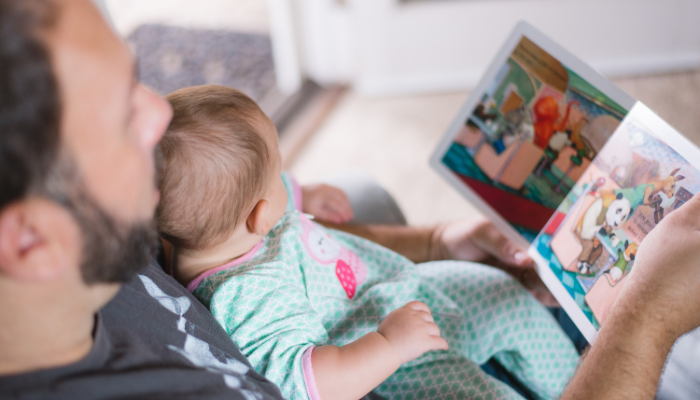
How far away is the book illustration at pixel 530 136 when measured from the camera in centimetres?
88

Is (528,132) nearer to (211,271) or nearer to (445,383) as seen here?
(445,383)

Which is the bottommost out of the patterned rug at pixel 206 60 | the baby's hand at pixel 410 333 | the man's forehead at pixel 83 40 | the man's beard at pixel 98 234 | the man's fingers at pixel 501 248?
the patterned rug at pixel 206 60

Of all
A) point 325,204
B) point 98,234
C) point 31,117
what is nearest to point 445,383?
point 325,204

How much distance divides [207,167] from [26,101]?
1.09 ft

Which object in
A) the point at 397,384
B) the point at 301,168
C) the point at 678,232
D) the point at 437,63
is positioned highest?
the point at 678,232

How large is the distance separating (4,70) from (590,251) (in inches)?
34.3

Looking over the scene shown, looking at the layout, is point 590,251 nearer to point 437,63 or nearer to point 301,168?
point 301,168

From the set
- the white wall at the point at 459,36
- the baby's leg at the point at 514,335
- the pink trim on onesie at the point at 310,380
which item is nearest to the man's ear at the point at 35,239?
the pink trim on onesie at the point at 310,380

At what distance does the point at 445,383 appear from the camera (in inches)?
33.5

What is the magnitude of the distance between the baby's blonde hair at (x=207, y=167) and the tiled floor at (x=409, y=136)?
1233 mm

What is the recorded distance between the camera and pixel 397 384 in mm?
891

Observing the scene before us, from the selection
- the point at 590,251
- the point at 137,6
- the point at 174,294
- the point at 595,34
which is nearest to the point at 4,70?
the point at 174,294

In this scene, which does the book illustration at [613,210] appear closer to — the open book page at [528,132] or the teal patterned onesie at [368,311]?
the open book page at [528,132]

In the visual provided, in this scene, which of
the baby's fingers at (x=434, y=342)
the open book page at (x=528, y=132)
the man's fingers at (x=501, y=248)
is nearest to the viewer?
the baby's fingers at (x=434, y=342)
